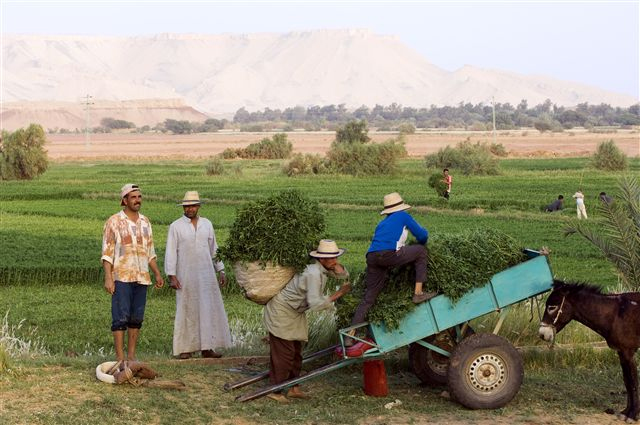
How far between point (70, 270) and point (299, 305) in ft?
35.9

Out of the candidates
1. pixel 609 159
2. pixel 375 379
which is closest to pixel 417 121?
pixel 609 159

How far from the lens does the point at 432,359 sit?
961 cm

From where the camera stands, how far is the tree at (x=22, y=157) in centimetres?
4638

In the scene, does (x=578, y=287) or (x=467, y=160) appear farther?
(x=467, y=160)

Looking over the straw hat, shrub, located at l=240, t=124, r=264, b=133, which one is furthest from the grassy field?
shrub, located at l=240, t=124, r=264, b=133

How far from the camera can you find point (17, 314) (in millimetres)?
15469

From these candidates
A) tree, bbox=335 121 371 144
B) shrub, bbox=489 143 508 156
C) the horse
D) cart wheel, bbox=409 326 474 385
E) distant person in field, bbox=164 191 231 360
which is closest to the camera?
the horse

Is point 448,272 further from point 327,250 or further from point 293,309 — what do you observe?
point 293,309

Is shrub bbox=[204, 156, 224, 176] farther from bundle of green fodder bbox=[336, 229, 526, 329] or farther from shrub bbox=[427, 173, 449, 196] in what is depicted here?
bundle of green fodder bbox=[336, 229, 526, 329]

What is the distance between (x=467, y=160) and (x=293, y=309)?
3856 cm

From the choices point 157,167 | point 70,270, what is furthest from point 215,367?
point 157,167

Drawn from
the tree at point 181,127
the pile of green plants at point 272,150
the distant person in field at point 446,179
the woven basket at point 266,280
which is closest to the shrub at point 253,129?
the tree at point 181,127

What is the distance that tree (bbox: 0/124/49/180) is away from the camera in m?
46.4

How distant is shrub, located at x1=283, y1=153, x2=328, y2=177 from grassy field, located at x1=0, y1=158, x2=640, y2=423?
188 centimetres
